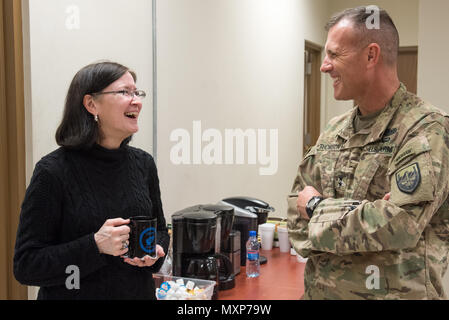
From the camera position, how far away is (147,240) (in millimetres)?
1214

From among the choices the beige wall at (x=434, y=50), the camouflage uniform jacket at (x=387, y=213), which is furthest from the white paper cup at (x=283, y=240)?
the camouflage uniform jacket at (x=387, y=213)

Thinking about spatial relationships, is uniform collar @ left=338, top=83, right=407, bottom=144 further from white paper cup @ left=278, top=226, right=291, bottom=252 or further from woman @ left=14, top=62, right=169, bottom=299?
white paper cup @ left=278, top=226, right=291, bottom=252

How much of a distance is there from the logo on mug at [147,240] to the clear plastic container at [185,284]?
1.44ft

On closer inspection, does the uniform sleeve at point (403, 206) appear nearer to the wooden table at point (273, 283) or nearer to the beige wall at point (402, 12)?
the wooden table at point (273, 283)

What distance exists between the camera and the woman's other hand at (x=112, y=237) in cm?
117

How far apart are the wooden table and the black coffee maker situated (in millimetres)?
127

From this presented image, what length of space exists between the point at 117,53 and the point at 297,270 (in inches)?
53.8

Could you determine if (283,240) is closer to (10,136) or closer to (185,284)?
(185,284)

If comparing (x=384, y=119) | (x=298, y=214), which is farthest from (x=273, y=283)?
(x=384, y=119)

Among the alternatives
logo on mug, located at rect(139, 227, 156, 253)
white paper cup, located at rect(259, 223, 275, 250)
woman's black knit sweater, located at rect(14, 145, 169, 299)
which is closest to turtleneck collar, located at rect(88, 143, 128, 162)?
woman's black knit sweater, located at rect(14, 145, 169, 299)

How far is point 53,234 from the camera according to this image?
1.22 meters

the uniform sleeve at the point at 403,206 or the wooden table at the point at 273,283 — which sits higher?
the uniform sleeve at the point at 403,206

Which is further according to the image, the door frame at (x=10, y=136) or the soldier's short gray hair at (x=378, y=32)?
the door frame at (x=10, y=136)
